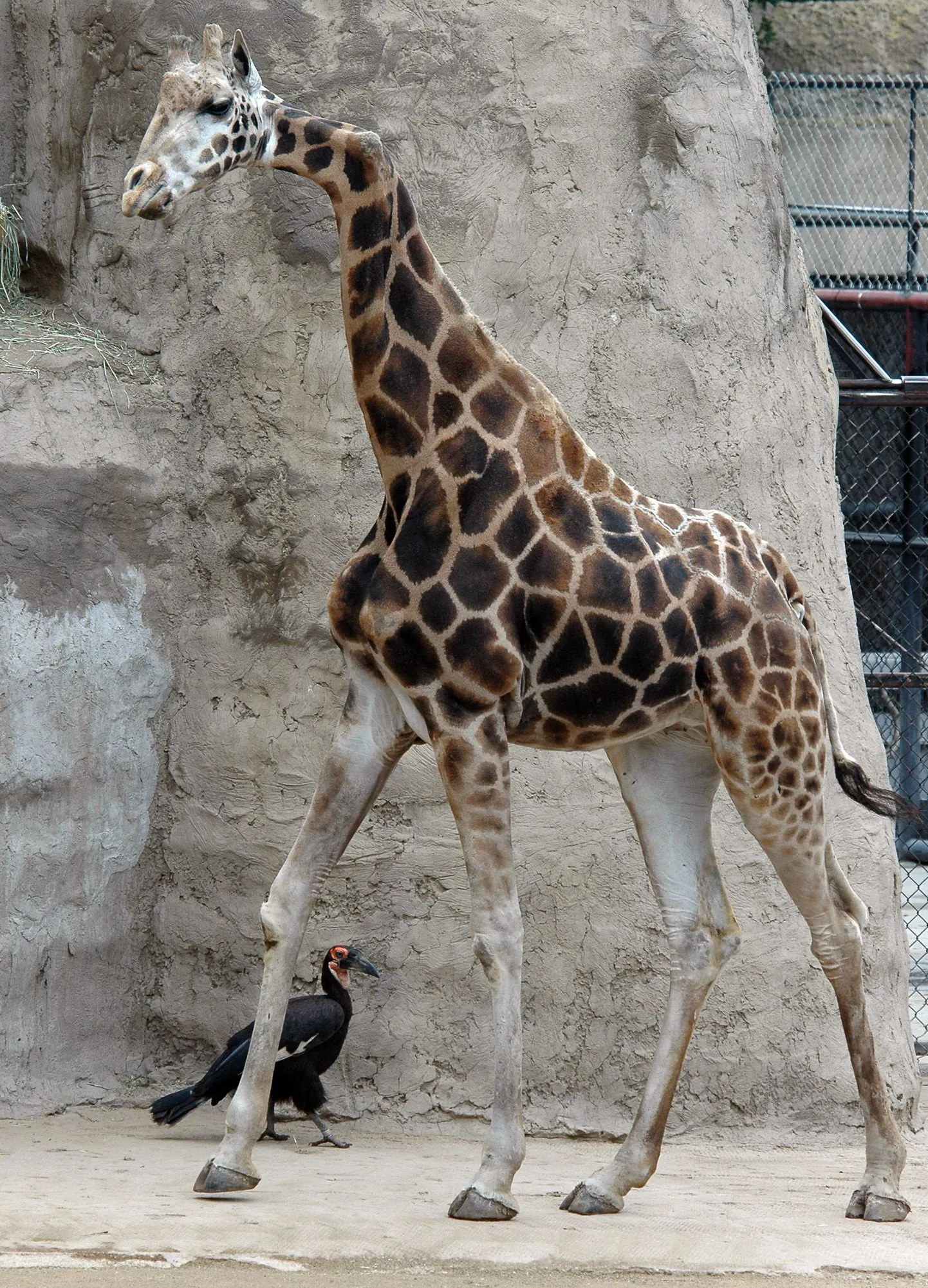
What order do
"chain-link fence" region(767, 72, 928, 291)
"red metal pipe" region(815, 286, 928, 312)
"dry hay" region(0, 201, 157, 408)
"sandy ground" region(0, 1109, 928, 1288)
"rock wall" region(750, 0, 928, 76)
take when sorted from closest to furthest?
1. "sandy ground" region(0, 1109, 928, 1288)
2. "dry hay" region(0, 201, 157, 408)
3. "red metal pipe" region(815, 286, 928, 312)
4. "chain-link fence" region(767, 72, 928, 291)
5. "rock wall" region(750, 0, 928, 76)

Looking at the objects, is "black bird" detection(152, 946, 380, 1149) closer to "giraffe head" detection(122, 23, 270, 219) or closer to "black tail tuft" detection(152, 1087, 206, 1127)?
"black tail tuft" detection(152, 1087, 206, 1127)

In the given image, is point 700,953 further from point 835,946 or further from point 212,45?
point 212,45

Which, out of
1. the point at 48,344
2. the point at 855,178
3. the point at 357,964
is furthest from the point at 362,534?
the point at 855,178

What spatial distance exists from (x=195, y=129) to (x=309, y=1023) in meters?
2.67

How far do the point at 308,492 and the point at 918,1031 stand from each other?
452 centimetres

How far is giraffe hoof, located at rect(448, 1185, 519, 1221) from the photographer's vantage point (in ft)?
13.5

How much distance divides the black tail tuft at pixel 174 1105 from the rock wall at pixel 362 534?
655 millimetres

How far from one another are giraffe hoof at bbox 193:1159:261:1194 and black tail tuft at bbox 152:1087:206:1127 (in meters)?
0.48

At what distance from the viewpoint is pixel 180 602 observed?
18.4ft

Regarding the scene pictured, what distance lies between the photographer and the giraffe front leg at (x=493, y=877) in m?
4.15

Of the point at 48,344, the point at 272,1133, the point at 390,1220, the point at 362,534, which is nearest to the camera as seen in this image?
the point at 390,1220

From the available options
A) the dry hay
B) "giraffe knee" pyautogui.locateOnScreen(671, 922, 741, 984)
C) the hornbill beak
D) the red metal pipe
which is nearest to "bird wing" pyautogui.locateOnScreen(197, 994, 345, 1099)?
the hornbill beak

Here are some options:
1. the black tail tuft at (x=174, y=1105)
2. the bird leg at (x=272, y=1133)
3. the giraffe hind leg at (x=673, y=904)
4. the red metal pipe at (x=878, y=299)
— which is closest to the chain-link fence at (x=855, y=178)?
the red metal pipe at (x=878, y=299)

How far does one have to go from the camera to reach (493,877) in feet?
13.8
